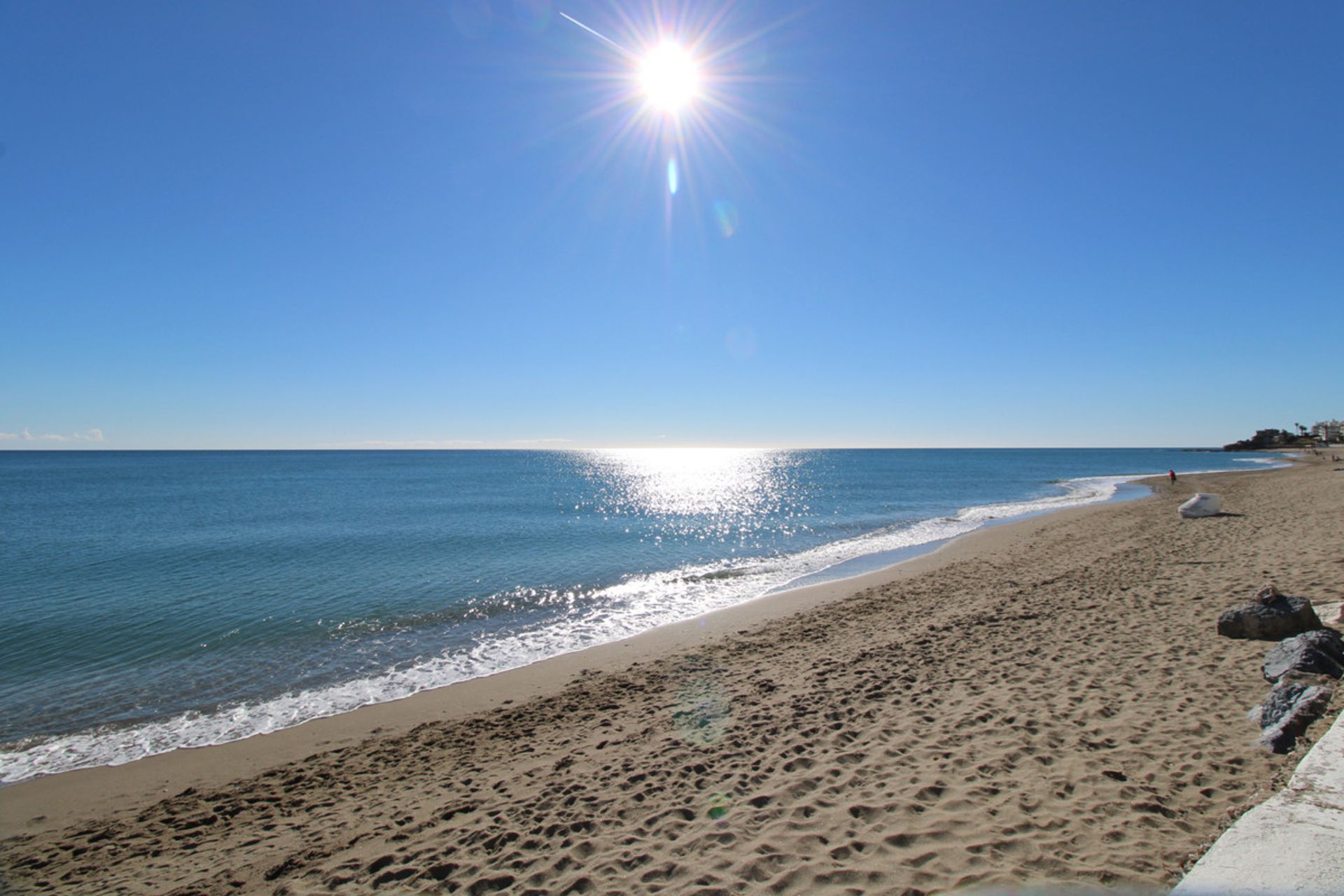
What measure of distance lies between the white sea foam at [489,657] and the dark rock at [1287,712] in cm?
1108

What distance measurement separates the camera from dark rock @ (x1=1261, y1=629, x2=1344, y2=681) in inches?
276

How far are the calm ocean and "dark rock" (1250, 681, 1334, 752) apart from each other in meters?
11.4

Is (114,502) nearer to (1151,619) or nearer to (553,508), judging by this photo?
(553,508)

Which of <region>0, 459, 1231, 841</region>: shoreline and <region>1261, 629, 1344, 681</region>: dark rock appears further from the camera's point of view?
<region>0, 459, 1231, 841</region>: shoreline

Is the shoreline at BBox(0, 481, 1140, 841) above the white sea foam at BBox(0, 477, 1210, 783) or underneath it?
underneath

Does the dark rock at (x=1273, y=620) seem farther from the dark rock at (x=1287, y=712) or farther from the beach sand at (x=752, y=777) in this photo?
the dark rock at (x=1287, y=712)

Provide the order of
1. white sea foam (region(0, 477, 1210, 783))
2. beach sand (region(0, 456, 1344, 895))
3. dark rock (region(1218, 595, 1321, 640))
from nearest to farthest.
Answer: beach sand (region(0, 456, 1344, 895)) → dark rock (region(1218, 595, 1321, 640)) → white sea foam (region(0, 477, 1210, 783))

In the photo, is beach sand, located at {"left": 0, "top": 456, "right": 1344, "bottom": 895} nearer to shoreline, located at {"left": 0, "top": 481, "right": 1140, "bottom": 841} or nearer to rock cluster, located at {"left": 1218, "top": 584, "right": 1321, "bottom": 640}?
shoreline, located at {"left": 0, "top": 481, "right": 1140, "bottom": 841}

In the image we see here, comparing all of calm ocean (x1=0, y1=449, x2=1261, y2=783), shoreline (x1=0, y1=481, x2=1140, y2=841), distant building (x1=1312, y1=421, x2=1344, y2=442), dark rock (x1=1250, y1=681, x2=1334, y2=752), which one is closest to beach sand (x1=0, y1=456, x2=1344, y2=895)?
shoreline (x1=0, y1=481, x2=1140, y2=841)

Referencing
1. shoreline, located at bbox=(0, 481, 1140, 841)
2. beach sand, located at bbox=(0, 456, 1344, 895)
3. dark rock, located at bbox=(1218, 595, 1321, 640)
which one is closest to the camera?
beach sand, located at bbox=(0, 456, 1344, 895)

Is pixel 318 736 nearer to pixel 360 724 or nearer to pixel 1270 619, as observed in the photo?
pixel 360 724

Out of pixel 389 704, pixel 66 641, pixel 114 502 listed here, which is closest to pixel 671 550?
pixel 389 704

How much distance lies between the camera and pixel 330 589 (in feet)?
63.7

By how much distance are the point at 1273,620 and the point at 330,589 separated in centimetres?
2246
